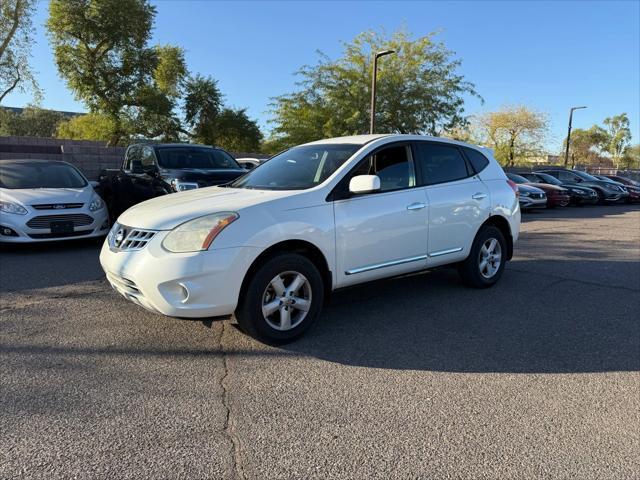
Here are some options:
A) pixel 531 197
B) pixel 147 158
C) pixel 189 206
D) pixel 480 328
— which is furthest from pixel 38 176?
pixel 531 197

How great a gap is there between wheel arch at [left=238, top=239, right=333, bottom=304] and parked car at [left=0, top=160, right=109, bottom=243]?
546 centimetres

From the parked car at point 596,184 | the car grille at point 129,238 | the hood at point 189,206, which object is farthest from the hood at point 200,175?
the parked car at point 596,184

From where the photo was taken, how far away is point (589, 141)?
295ft

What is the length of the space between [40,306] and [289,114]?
24.2 m

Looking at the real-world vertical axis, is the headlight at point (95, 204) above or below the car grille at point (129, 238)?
below

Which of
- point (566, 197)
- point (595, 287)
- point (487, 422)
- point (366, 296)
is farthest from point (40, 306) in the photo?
point (566, 197)

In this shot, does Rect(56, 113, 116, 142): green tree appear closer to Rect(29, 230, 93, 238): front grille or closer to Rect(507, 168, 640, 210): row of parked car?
Rect(29, 230, 93, 238): front grille

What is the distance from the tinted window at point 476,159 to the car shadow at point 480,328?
1.45 meters

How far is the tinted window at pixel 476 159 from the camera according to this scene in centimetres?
577

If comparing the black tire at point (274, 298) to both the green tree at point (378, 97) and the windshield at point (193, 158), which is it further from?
the green tree at point (378, 97)

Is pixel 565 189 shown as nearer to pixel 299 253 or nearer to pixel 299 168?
pixel 299 168

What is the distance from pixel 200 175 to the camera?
884 centimetres

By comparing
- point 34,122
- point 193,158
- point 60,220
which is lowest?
point 60,220

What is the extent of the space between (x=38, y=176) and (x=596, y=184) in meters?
22.0
